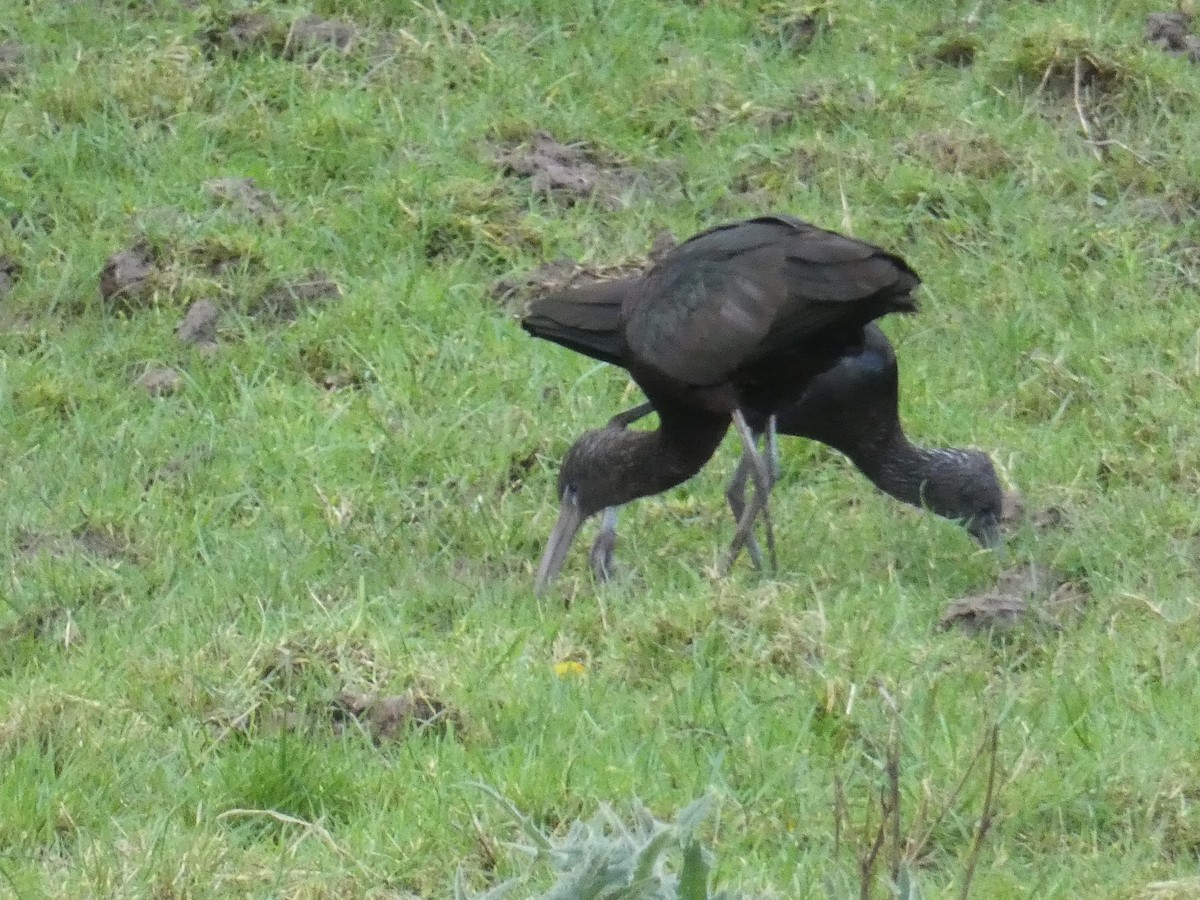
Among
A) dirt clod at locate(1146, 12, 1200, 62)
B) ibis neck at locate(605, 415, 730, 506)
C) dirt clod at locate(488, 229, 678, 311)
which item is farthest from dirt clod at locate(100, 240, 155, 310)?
dirt clod at locate(1146, 12, 1200, 62)

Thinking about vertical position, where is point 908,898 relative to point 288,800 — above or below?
above

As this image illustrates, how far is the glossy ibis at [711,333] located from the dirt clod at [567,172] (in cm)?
178

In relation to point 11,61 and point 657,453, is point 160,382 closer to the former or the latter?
point 657,453

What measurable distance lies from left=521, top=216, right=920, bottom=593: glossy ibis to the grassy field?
226mm

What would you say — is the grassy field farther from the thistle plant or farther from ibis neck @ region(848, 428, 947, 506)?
the thistle plant

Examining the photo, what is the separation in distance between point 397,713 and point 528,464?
2.21 m

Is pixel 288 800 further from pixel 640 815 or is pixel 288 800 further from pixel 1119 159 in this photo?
pixel 1119 159

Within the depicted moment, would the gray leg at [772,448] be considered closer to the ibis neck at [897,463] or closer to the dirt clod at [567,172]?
the ibis neck at [897,463]

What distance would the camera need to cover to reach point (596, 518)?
22.0ft

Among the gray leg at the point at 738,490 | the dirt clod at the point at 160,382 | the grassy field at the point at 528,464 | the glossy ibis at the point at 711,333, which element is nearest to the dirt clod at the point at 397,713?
the grassy field at the point at 528,464

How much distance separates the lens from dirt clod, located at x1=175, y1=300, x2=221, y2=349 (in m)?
7.52

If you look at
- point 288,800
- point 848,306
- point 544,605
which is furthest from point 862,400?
point 288,800

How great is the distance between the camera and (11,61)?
8.91 m

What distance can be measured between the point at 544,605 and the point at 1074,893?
203 centimetres
